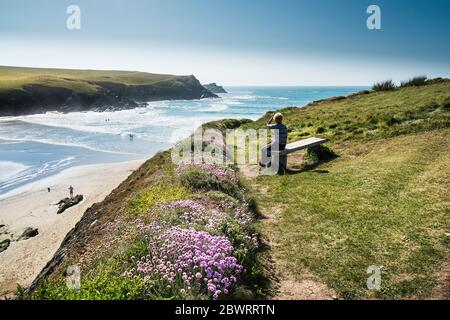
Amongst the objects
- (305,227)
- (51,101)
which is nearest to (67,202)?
(305,227)

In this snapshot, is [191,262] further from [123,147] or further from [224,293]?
[123,147]

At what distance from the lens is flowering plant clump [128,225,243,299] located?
5590mm

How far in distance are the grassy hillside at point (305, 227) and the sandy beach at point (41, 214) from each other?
5057mm

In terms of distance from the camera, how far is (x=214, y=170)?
1212cm

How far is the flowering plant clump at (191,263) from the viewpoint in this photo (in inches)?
220

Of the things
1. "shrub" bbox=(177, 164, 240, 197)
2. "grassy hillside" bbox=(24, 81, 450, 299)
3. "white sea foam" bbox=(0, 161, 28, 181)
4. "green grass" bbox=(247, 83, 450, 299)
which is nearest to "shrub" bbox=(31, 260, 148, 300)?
"grassy hillside" bbox=(24, 81, 450, 299)

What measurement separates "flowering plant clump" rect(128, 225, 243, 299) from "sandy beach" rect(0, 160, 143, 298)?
9669mm

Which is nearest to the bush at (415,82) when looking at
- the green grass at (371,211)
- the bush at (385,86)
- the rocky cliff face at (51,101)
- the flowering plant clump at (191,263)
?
the bush at (385,86)

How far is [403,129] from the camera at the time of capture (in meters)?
17.8

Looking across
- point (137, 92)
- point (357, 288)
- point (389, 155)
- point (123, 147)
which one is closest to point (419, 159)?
point (389, 155)

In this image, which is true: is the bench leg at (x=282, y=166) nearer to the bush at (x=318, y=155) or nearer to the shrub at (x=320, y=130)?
the bush at (x=318, y=155)

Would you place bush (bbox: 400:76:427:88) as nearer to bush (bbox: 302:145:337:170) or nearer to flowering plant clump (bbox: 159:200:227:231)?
bush (bbox: 302:145:337:170)

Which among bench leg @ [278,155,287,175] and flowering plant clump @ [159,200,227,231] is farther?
bench leg @ [278,155,287,175]

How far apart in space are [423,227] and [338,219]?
6.09ft
